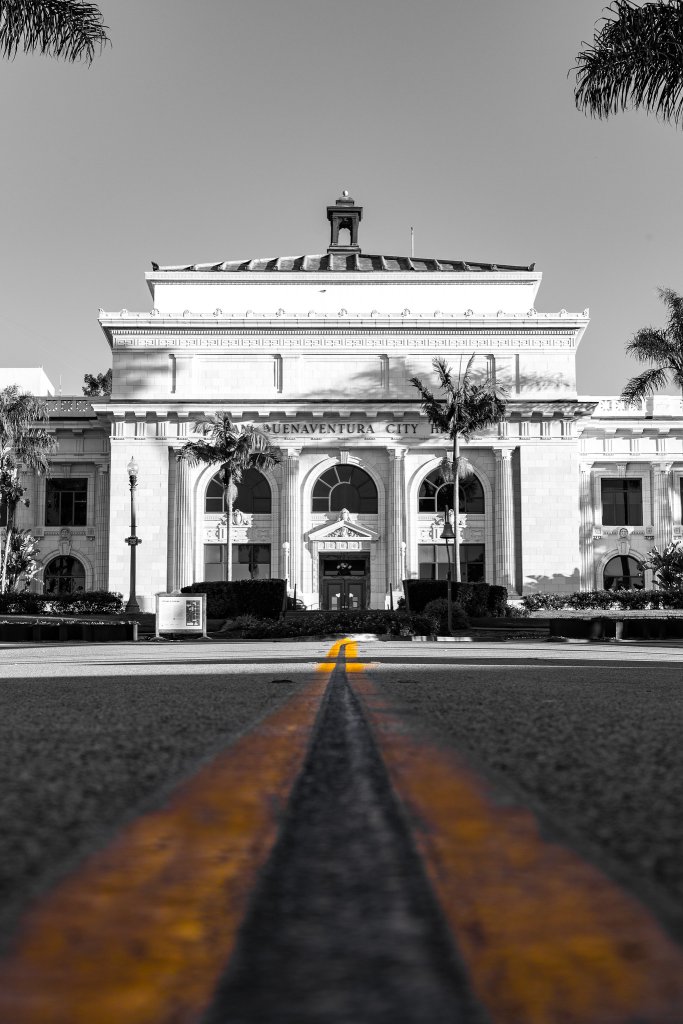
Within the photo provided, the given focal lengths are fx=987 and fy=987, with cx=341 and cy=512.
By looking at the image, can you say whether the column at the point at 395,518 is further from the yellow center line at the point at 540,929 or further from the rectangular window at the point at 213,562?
the yellow center line at the point at 540,929

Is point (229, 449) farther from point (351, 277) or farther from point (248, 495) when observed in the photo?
point (351, 277)

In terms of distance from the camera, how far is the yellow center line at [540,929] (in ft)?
1.75

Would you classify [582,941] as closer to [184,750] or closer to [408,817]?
[408,817]

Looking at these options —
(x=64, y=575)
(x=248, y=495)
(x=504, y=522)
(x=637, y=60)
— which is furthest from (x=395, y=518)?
(x=637, y=60)

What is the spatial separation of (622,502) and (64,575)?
3094 cm

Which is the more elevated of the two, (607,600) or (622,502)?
(622,502)

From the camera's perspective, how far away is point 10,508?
1961 inches

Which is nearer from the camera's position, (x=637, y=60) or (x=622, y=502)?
(x=637, y=60)

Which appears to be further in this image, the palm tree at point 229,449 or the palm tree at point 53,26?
the palm tree at point 229,449

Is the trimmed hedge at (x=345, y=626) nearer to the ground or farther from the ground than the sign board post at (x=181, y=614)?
nearer to the ground

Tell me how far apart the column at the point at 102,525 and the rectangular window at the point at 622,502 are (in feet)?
89.4

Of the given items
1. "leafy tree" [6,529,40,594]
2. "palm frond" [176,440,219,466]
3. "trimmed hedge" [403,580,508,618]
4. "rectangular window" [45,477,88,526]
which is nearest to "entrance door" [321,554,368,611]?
"trimmed hedge" [403,580,508,618]

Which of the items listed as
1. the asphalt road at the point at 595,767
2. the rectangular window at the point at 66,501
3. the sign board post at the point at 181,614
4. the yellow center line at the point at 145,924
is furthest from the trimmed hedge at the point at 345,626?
the yellow center line at the point at 145,924

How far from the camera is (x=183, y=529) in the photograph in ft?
166
